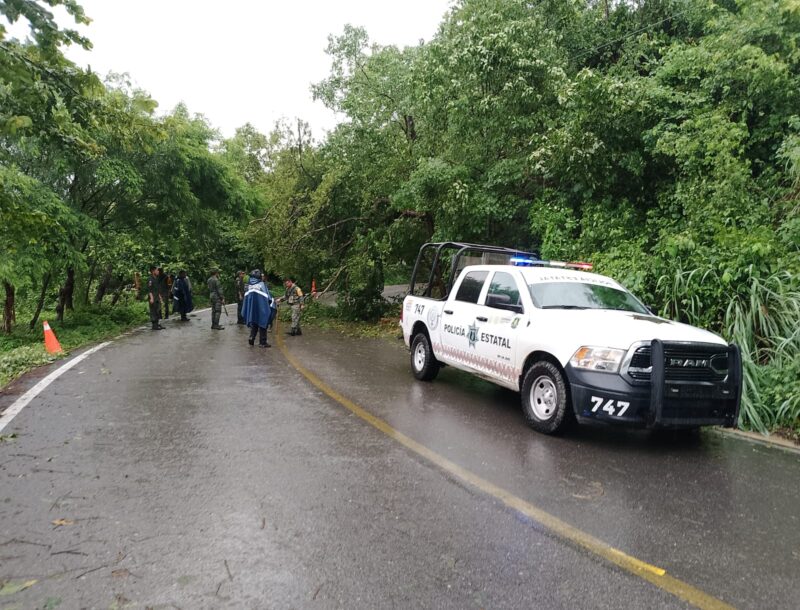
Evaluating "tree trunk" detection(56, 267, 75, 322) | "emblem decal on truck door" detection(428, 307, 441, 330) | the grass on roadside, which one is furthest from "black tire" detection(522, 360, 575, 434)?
"tree trunk" detection(56, 267, 75, 322)

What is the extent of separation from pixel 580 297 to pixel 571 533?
3.76 metres

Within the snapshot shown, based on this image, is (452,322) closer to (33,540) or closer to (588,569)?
(588,569)

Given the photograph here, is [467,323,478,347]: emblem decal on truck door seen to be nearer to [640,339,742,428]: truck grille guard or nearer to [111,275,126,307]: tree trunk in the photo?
[640,339,742,428]: truck grille guard

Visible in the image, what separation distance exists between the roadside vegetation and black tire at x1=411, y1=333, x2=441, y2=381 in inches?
125

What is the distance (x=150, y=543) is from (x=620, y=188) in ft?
36.2

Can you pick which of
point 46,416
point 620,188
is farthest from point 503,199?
point 46,416

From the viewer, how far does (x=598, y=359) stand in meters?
5.70

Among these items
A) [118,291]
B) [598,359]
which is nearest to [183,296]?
→ [118,291]

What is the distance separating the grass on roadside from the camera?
34.3ft

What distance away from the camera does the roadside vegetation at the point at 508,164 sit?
7680 mm

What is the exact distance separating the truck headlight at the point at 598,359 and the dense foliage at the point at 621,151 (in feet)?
7.34

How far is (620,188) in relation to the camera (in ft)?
39.7

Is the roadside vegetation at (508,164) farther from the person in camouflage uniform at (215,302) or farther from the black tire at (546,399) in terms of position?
the black tire at (546,399)

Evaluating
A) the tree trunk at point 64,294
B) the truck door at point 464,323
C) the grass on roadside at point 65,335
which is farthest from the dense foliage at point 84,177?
the truck door at point 464,323
